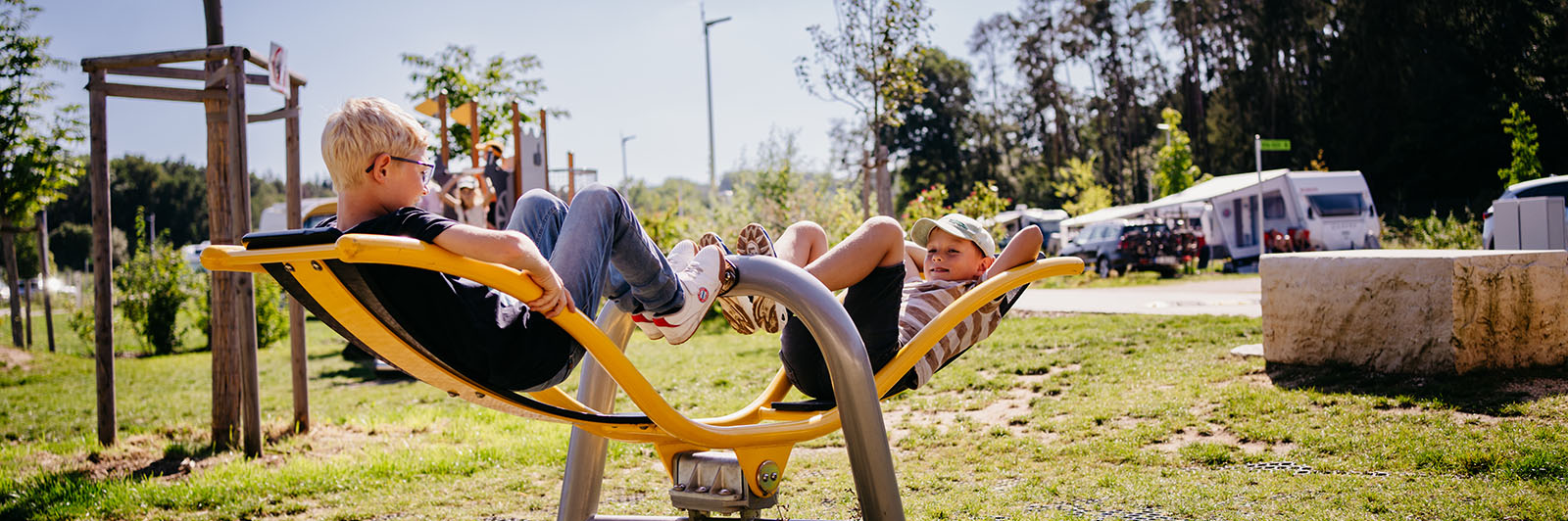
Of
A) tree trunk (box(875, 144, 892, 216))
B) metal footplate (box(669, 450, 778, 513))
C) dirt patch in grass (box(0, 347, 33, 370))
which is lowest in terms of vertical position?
dirt patch in grass (box(0, 347, 33, 370))

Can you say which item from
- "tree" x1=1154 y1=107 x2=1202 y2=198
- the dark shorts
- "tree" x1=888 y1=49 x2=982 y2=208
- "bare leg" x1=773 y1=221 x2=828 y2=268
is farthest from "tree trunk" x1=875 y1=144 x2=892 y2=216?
"tree" x1=888 y1=49 x2=982 y2=208

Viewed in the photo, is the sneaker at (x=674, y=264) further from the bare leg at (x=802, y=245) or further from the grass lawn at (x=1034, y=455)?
the grass lawn at (x=1034, y=455)

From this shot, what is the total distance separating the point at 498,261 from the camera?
86.5 inches

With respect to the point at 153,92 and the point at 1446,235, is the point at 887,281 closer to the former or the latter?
the point at 153,92

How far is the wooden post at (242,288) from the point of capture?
559 cm

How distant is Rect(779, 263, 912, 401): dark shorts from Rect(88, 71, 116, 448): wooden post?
15.5ft

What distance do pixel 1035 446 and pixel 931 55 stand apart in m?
51.5

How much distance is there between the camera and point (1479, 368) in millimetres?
→ 5355

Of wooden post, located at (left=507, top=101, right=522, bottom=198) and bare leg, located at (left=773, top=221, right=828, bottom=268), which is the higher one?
wooden post, located at (left=507, top=101, right=522, bottom=198)

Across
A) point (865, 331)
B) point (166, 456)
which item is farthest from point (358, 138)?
point (166, 456)

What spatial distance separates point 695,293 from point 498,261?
0.66 m

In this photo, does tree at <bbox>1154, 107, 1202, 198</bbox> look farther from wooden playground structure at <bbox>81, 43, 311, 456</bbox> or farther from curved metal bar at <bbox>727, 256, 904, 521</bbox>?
curved metal bar at <bbox>727, 256, 904, 521</bbox>

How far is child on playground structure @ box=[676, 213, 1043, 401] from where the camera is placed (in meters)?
3.27

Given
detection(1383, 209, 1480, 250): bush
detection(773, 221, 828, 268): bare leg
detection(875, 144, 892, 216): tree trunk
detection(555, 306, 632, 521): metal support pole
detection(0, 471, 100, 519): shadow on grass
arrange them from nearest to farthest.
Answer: detection(555, 306, 632, 521): metal support pole → detection(773, 221, 828, 268): bare leg → detection(0, 471, 100, 519): shadow on grass → detection(875, 144, 892, 216): tree trunk → detection(1383, 209, 1480, 250): bush
